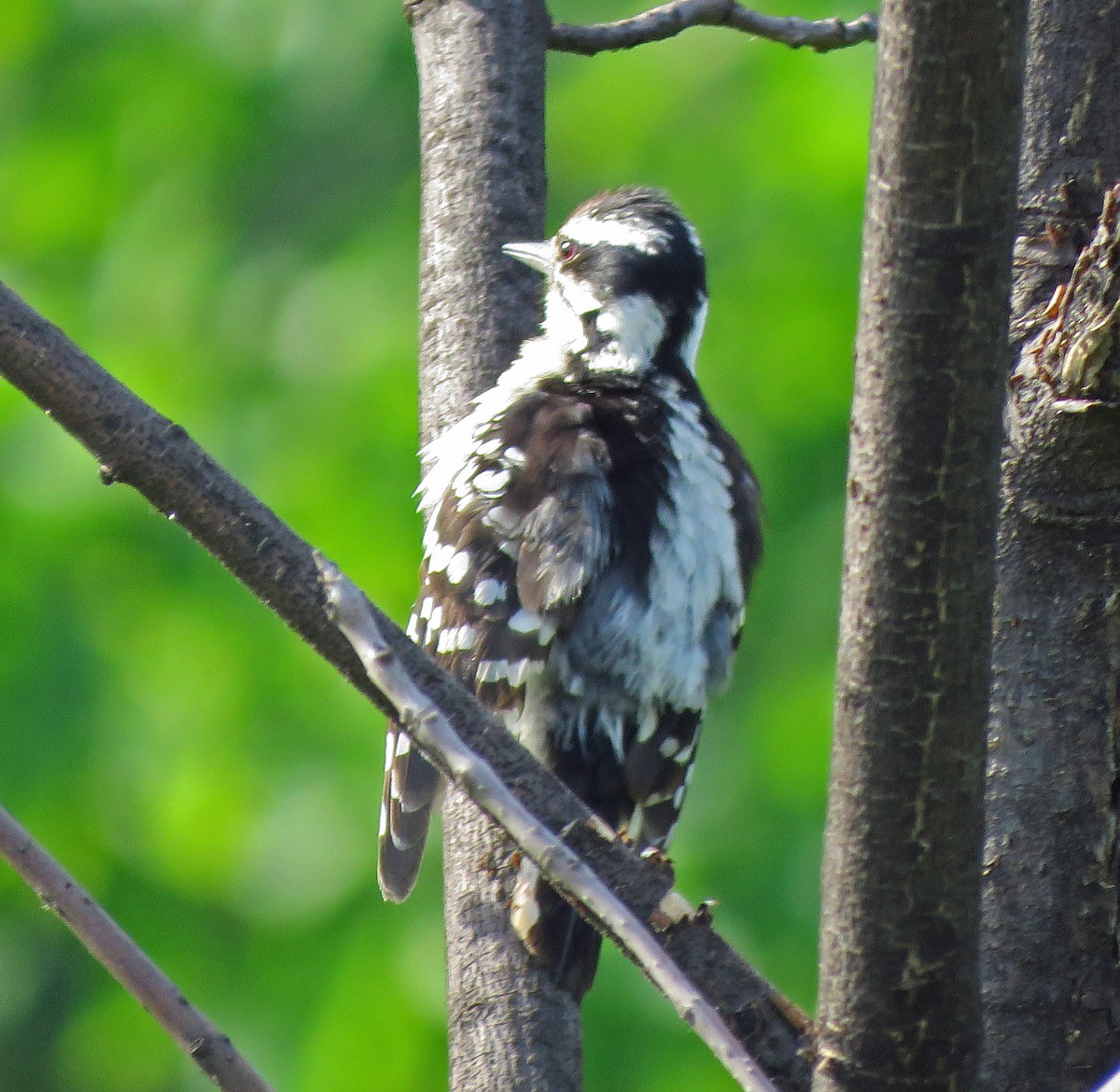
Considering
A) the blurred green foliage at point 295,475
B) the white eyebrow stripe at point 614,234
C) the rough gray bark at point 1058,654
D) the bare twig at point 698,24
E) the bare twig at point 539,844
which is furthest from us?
the blurred green foliage at point 295,475

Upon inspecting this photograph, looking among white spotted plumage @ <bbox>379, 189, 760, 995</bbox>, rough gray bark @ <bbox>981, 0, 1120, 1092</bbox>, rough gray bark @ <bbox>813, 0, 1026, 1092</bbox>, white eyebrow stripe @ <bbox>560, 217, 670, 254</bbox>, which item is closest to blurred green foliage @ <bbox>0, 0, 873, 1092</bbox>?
white eyebrow stripe @ <bbox>560, 217, 670, 254</bbox>

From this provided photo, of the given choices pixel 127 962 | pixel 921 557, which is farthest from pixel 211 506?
pixel 921 557

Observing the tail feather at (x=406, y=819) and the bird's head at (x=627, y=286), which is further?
the bird's head at (x=627, y=286)

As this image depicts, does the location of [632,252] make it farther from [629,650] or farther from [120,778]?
[120,778]

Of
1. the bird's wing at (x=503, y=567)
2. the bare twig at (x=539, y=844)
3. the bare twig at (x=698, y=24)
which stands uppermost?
the bare twig at (x=698, y=24)

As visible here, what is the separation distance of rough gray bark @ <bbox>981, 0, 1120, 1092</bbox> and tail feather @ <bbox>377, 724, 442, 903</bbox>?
1062 mm

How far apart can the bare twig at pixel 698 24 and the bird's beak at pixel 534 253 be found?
0.39m

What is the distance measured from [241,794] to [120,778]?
49 cm

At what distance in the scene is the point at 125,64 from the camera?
239 inches

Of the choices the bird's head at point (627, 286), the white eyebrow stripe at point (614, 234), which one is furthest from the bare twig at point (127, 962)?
the white eyebrow stripe at point (614, 234)

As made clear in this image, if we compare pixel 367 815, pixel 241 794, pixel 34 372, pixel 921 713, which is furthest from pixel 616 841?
pixel 241 794

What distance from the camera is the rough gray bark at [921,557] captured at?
5.00 feet

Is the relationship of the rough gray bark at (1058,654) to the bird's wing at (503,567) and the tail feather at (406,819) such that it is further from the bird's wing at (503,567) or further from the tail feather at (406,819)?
the tail feather at (406,819)

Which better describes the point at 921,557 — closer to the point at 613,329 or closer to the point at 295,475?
the point at 613,329
